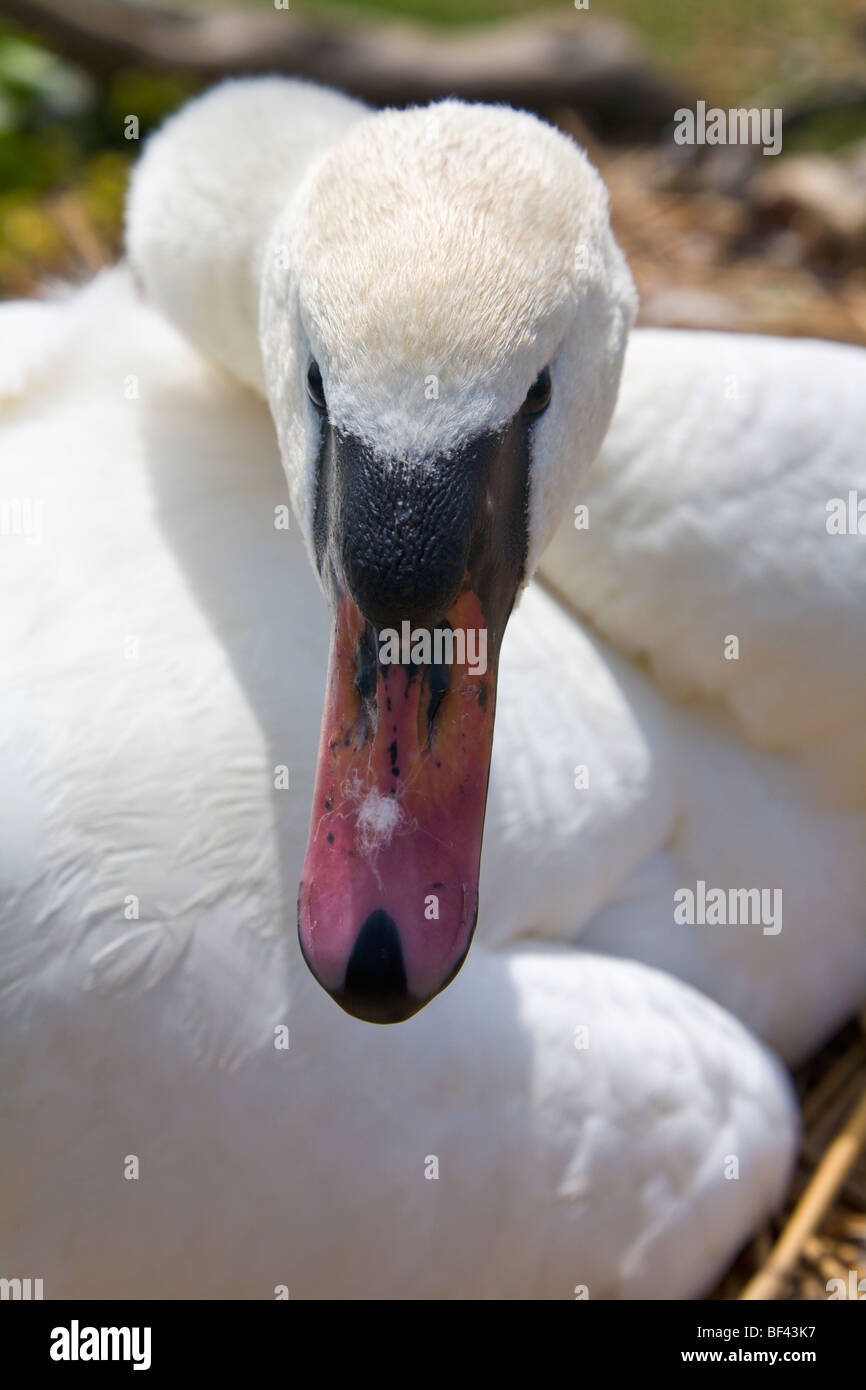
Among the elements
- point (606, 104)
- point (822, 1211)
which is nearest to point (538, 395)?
point (822, 1211)

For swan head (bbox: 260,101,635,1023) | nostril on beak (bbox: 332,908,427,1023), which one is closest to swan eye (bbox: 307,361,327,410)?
swan head (bbox: 260,101,635,1023)

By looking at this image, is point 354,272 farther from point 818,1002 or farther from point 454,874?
point 818,1002

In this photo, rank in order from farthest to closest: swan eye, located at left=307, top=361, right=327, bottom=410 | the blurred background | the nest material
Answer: the blurred background
the nest material
swan eye, located at left=307, top=361, right=327, bottom=410

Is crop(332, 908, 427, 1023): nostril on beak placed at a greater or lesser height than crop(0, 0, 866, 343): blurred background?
lesser

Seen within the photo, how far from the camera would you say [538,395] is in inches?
55.5

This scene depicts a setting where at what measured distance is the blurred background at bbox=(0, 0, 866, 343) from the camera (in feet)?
12.7

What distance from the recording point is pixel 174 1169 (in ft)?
5.47

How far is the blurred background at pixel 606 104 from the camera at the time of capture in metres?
3.87

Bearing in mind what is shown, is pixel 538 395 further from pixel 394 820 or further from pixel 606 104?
pixel 606 104

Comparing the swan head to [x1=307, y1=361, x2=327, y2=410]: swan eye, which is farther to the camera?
[x1=307, y1=361, x2=327, y2=410]: swan eye

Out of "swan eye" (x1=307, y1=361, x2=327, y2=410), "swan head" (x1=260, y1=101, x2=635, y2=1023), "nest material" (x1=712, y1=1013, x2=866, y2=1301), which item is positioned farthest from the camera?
"nest material" (x1=712, y1=1013, x2=866, y2=1301)

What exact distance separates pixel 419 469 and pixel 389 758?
10.9 inches

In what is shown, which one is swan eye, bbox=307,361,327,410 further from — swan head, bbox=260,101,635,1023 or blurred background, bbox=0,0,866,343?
blurred background, bbox=0,0,866,343
